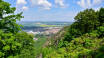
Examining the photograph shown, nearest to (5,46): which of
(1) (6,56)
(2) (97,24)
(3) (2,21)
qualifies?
(1) (6,56)

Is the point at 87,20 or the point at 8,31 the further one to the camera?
the point at 87,20

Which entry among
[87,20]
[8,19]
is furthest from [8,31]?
[87,20]

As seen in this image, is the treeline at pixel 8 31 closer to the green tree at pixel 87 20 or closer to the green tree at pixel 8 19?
the green tree at pixel 8 19

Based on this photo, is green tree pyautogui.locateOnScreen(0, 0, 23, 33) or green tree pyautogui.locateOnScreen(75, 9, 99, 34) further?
green tree pyautogui.locateOnScreen(75, 9, 99, 34)

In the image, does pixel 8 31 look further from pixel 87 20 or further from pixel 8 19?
pixel 87 20

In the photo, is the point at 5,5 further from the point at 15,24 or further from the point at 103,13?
the point at 103,13

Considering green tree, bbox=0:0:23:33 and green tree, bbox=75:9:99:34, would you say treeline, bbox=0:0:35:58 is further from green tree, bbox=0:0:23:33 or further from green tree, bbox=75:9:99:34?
green tree, bbox=75:9:99:34

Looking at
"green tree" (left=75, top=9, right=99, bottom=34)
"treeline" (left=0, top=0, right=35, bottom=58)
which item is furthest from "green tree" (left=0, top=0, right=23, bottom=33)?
"green tree" (left=75, top=9, right=99, bottom=34)

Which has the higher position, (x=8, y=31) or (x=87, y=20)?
(x=87, y=20)

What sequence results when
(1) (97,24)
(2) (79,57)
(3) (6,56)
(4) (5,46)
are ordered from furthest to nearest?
(1) (97,24) → (3) (6,56) → (4) (5,46) → (2) (79,57)

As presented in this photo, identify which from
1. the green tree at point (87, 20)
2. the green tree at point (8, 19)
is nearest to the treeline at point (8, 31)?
the green tree at point (8, 19)

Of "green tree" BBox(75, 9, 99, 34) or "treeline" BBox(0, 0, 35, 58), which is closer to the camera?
"treeline" BBox(0, 0, 35, 58)
